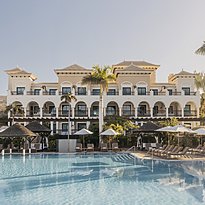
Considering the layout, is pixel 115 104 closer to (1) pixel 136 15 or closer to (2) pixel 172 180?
(1) pixel 136 15

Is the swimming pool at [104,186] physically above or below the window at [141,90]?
below

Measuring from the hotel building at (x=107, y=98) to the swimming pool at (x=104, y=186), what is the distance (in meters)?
24.1

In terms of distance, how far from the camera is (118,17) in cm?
2153

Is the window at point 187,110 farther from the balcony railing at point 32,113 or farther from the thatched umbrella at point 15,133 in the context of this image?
the thatched umbrella at point 15,133

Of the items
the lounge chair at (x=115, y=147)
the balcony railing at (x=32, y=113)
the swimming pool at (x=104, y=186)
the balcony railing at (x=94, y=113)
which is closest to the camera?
the swimming pool at (x=104, y=186)

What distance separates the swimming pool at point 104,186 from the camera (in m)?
9.66

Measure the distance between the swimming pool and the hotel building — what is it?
24067 millimetres

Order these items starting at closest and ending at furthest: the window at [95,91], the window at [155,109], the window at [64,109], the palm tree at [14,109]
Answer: the palm tree at [14,109] → the window at [64,109] → the window at [95,91] → the window at [155,109]

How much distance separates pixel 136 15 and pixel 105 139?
14212 millimetres

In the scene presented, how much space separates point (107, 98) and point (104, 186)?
29.1 meters

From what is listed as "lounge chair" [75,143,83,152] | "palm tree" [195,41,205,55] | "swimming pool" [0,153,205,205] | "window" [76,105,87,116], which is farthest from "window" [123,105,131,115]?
"swimming pool" [0,153,205,205]

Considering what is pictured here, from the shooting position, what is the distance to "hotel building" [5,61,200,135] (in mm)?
40562

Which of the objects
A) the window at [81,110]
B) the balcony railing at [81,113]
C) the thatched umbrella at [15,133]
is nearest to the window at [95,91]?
the window at [81,110]

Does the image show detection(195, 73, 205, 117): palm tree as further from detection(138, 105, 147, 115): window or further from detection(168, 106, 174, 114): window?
detection(138, 105, 147, 115): window
